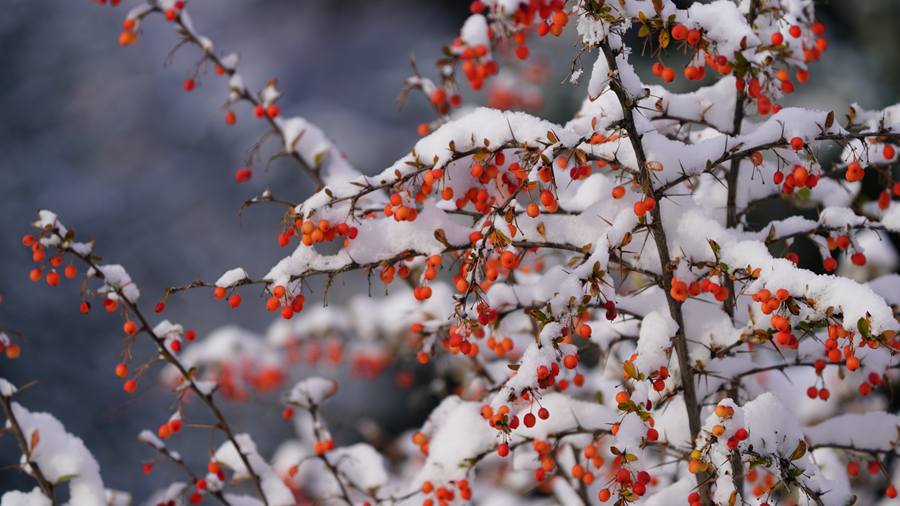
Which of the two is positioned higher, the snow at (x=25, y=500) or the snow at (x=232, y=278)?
the snow at (x=232, y=278)

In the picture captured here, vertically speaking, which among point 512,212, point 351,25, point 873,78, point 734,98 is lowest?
point 512,212

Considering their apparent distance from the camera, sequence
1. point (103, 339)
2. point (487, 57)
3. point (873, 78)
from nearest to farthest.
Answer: point (487, 57) → point (873, 78) → point (103, 339)

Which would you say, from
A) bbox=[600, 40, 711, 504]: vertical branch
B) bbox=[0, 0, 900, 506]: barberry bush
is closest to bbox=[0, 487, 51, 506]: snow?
bbox=[0, 0, 900, 506]: barberry bush

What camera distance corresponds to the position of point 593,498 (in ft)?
9.37

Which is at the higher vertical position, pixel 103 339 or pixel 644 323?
pixel 103 339

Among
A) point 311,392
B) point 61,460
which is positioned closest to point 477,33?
point 311,392

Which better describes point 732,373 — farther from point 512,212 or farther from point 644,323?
point 512,212

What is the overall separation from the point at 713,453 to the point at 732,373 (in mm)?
495

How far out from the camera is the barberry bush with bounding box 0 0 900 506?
5.94 ft

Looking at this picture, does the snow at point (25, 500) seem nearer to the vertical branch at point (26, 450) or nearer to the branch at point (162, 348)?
the vertical branch at point (26, 450)

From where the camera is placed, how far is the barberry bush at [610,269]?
1812 mm

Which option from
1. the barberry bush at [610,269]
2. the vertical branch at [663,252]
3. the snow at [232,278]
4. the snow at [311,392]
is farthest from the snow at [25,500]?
the vertical branch at [663,252]

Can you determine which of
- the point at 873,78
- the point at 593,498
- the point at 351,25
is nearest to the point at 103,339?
the point at 351,25

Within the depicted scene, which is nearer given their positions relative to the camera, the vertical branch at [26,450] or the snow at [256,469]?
the vertical branch at [26,450]
